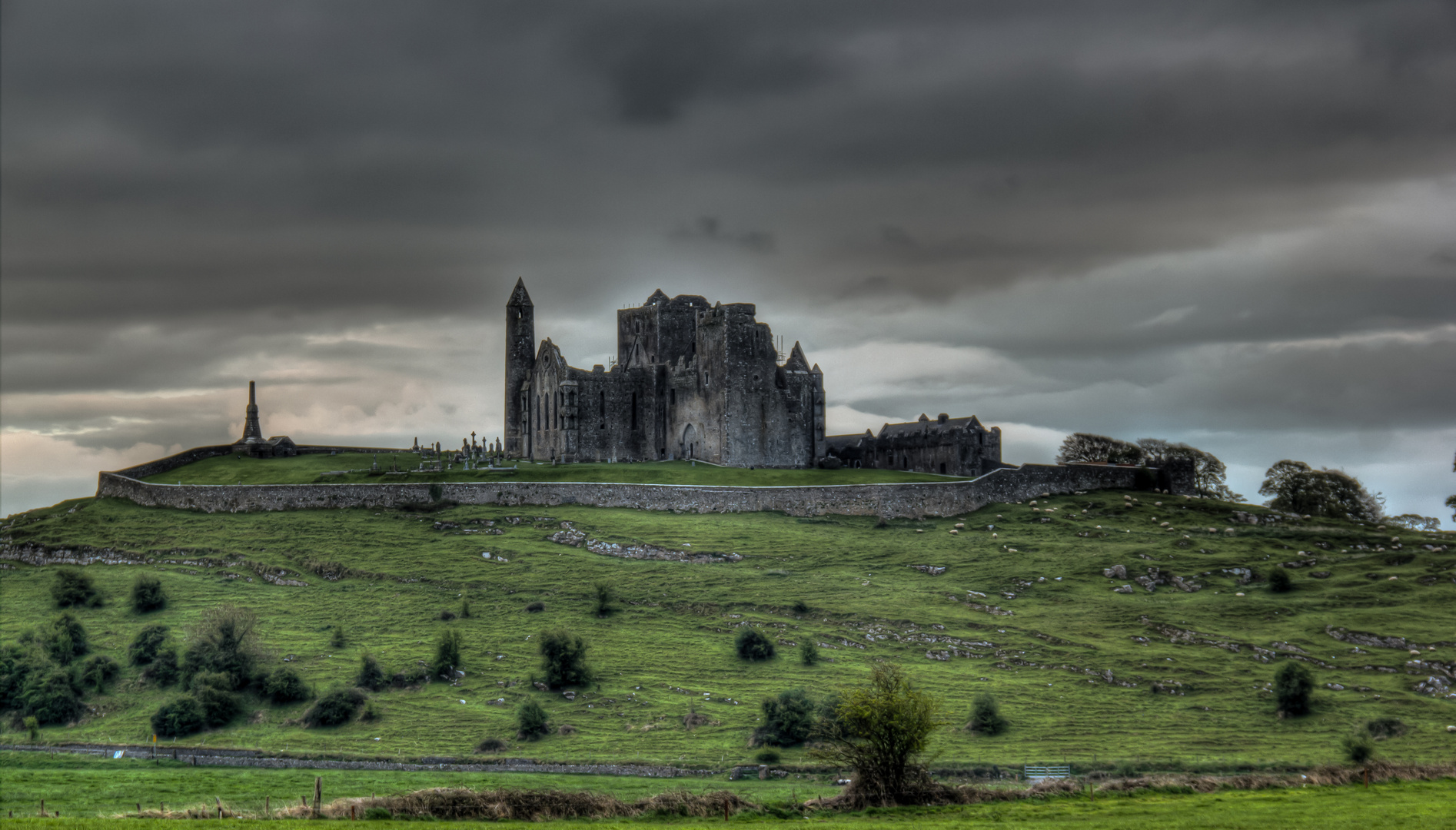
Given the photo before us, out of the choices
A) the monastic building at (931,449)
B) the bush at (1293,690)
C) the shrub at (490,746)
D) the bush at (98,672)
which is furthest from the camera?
the monastic building at (931,449)

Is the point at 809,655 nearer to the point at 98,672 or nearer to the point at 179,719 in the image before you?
the point at 179,719

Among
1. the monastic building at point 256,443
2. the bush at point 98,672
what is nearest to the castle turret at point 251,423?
the monastic building at point 256,443

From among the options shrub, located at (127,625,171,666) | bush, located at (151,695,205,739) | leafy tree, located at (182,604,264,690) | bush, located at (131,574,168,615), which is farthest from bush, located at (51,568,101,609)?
bush, located at (151,695,205,739)

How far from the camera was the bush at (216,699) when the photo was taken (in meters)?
61.7

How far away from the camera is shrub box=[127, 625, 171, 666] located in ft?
229

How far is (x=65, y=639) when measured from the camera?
232ft

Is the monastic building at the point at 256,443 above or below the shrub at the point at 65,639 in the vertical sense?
above

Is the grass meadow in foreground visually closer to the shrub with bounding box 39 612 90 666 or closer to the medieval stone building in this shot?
the shrub with bounding box 39 612 90 666

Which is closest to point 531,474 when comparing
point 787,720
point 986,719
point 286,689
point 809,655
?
point 286,689

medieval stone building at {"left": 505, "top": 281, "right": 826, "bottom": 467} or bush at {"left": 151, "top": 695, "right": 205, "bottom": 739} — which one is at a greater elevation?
medieval stone building at {"left": 505, "top": 281, "right": 826, "bottom": 467}

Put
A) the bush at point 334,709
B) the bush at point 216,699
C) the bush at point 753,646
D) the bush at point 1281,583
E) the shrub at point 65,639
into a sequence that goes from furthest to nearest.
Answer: the bush at point 1281,583
the shrub at point 65,639
the bush at point 753,646
the bush at point 216,699
the bush at point 334,709

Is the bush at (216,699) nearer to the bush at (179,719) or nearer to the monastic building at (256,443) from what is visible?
the bush at (179,719)

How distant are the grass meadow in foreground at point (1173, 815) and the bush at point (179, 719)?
66.6 ft

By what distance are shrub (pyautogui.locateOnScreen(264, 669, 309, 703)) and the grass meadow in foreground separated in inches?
856
